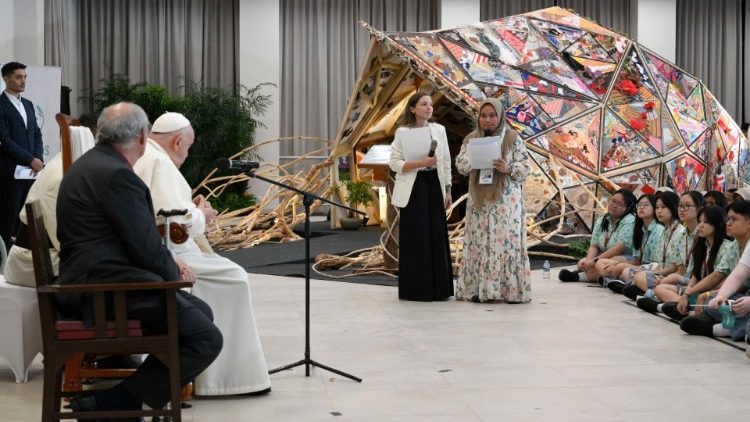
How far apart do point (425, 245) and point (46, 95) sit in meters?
5.48

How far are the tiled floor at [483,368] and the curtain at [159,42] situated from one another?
38.4 ft

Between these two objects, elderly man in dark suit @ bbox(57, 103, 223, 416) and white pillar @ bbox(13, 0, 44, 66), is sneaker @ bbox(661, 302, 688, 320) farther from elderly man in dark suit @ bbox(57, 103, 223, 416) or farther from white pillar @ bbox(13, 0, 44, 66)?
white pillar @ bbox(13, 0, 44, 66)

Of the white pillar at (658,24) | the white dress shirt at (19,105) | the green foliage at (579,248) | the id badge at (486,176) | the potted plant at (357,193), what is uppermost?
the white pillar at (658,24)

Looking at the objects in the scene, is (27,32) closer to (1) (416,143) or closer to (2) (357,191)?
(2) (357,191)

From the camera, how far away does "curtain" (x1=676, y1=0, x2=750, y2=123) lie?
773 inches

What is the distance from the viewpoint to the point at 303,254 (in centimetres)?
1059

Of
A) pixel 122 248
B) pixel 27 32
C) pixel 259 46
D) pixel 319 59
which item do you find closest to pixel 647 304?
pixel 122 248

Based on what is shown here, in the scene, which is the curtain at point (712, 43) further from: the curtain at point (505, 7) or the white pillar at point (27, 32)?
the white pillar at point (27, 32)

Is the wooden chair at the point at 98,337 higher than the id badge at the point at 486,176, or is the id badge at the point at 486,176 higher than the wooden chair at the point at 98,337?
the id badge at the point at 486,176

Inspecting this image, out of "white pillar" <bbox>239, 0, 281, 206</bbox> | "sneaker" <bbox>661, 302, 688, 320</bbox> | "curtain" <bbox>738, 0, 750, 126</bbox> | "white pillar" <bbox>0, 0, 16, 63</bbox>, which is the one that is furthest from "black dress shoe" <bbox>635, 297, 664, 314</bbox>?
"curtain" <bbox>738, 0, 750, 126</bbox>

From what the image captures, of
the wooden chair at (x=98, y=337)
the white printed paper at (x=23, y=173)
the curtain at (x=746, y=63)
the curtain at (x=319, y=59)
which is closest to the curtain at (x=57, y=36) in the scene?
the curtain at (x=319, y=59)

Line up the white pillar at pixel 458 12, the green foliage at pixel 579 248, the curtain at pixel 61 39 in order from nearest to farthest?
the green foliage at pixel 579 248 < the curtain at pixel 61 39 < the white pillar at pixel 458 12

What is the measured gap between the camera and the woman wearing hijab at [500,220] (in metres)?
7.49

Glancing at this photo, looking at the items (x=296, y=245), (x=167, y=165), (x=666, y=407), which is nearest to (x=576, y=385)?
(x=666, y=407)
